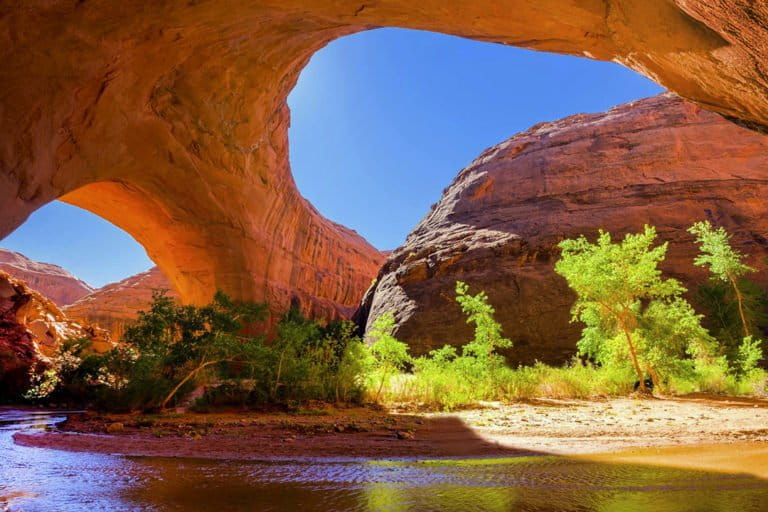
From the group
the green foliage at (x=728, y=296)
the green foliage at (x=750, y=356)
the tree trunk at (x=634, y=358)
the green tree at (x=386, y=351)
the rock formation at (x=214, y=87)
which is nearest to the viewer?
the rock formation at (x=214, y=87)

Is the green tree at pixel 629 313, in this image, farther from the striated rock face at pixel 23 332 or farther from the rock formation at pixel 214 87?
the striated rock face at pixel 23 332

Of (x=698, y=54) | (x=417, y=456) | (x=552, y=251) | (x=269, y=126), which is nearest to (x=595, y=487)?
(x=417, y=456)

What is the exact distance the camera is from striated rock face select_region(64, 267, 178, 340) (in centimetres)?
3356

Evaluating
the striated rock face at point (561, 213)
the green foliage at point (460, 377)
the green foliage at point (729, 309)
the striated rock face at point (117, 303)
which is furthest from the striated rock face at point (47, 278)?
the green foliage at point (729, 309)

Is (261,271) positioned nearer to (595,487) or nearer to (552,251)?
(552,251)

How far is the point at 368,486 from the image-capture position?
87.0 inches

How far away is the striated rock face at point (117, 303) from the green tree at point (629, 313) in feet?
103

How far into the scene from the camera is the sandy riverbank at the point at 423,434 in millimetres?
3365

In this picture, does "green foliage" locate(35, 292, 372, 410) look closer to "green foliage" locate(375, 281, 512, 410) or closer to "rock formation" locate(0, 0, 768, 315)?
"green foliage" locate(375, 281, 512, 410)

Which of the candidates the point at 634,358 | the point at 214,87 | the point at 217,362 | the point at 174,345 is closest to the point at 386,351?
the point at 217,362

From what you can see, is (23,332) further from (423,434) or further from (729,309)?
(729,309)

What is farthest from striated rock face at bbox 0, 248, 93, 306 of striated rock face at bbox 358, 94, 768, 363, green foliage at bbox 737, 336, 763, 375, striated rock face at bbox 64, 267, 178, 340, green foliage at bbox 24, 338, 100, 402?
green foliage at bbox 737, 336, 763, 375

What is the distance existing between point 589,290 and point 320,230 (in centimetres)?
1448

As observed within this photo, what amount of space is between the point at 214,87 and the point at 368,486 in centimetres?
1090
